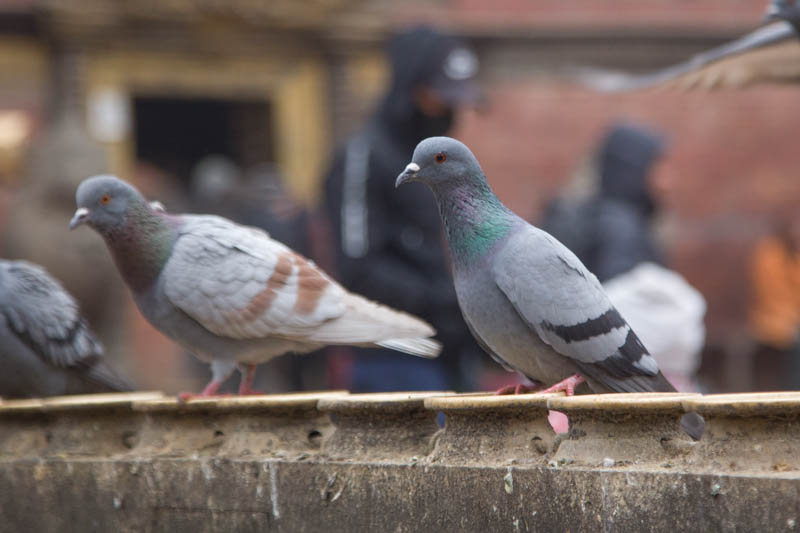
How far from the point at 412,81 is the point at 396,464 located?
3051mm

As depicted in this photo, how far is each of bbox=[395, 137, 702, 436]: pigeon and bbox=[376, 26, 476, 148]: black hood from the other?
2.63 m

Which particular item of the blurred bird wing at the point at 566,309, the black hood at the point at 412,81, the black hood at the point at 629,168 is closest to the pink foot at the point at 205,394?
the blurred bird wing at the point at 566,309

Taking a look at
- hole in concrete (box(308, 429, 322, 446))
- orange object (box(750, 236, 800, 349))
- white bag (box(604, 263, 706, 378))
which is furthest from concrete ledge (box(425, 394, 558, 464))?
orange object (box(750, 236, 800, 349))

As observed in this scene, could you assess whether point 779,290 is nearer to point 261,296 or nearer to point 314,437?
point 261,296

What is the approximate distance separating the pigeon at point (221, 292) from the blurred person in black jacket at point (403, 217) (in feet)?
5.36

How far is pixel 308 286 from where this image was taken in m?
4.46

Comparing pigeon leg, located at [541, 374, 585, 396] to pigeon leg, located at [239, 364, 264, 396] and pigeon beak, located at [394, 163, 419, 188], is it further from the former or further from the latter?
pigeon leg, located at [239, 364, 264, 396]

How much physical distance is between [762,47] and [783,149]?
407 inches

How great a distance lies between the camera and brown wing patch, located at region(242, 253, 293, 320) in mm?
4289

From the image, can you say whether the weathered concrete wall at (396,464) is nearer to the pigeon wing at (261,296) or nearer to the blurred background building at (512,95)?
the pigeon wing at (261,296)

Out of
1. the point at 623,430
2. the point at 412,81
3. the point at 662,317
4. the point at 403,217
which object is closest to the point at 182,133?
the point at 412,81

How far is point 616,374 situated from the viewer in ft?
12.2

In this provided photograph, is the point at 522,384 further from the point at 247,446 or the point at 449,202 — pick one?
the point at 247,446

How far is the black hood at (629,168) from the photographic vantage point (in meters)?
7.40
